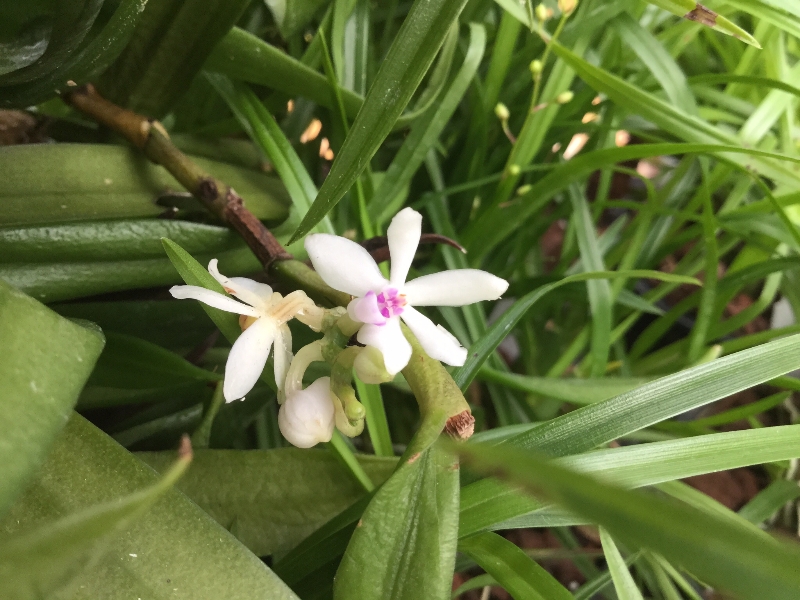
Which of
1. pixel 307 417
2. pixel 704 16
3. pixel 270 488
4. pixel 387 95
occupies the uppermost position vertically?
pixel 704 16

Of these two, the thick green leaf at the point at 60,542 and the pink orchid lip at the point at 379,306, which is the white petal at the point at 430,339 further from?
the thick green leaf at the point at 60,542

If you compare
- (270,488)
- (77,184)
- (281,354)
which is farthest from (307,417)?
(77,184)

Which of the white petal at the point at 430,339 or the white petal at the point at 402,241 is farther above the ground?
the white petal at the point at 402,241

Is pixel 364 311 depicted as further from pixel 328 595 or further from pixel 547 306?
pixel 547 306

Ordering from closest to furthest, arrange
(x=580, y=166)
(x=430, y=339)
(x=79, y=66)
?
(x=430, y=339)
(x=79, y=66)
(x=580, y=166)

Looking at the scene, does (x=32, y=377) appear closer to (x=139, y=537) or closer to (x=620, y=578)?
(x=139, y=537)

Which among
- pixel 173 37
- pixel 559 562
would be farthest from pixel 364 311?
pixel 559 562

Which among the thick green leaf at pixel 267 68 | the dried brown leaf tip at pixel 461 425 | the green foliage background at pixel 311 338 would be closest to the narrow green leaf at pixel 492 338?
the green foliage background at pixel 311 338

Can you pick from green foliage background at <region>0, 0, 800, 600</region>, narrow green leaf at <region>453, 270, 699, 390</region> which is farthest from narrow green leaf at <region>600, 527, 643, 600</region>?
narrow green leaf at <region>453, 270, 699, 390</region>
